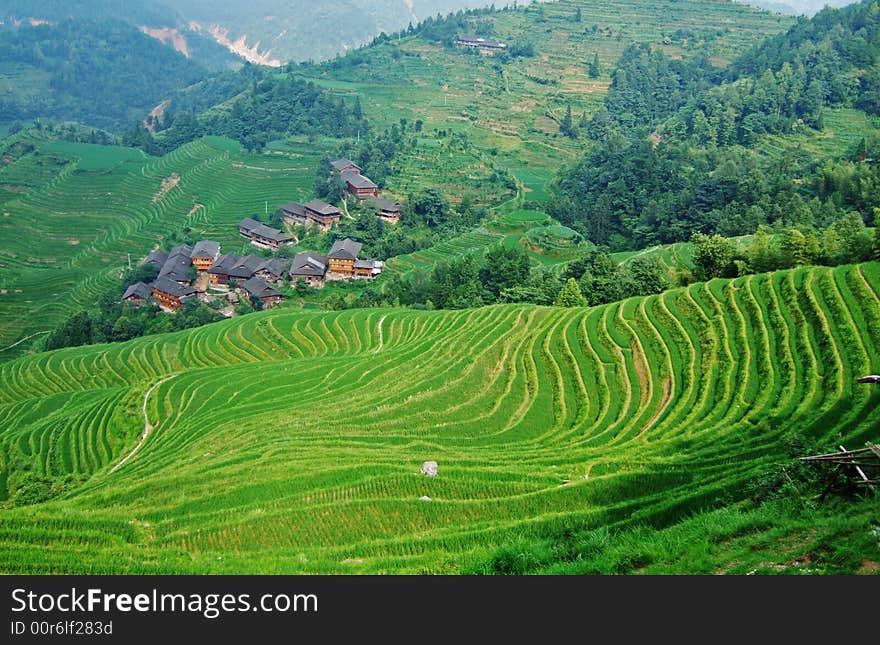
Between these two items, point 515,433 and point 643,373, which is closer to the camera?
point 515,433

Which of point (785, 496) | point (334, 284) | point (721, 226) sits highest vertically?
point (785, 496)

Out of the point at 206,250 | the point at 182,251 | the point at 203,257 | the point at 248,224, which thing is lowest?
the point at 182,251

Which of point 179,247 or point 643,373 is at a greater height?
point 643,373

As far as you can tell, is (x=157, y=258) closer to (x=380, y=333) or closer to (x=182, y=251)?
(x=182, y=251)

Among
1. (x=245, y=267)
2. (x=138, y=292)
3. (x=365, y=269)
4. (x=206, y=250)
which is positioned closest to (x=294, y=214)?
(x=206, y=250)

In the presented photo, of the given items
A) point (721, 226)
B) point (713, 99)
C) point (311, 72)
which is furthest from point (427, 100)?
point (721, 226)
